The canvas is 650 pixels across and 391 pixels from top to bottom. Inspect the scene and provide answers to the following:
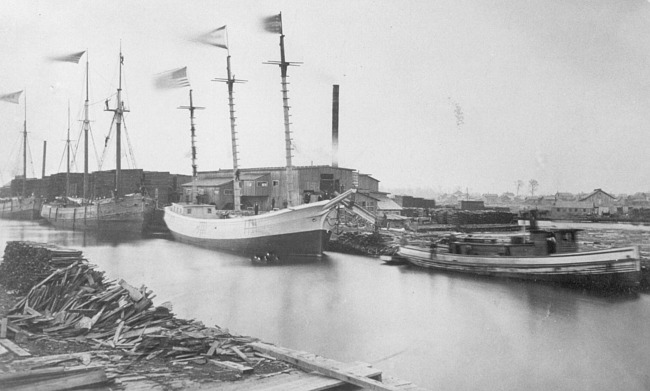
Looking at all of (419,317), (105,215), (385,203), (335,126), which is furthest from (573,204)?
(105,215)

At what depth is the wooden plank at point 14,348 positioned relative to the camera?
4.75 meters

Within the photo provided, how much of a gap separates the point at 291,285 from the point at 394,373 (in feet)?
19.0

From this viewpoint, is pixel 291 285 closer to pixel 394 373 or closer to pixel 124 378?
pixel 394 373

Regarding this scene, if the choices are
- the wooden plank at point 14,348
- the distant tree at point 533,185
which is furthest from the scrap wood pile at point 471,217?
the wooden plank at point 14,348

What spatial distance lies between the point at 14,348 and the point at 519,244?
12288 millimetres

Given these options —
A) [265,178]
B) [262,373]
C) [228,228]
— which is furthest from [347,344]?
[265,178]

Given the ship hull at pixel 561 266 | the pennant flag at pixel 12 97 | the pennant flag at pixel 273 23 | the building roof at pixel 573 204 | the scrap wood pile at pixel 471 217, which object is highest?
the pennant flag at pixel 273 23

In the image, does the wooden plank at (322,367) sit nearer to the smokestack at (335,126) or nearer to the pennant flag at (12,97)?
the pennant flag at (12,97)

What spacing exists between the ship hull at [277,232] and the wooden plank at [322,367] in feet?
37.3

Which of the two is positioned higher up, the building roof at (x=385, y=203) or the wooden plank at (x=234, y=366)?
the building roof at (x=385, y=203)

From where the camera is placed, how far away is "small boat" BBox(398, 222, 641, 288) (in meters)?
11.1

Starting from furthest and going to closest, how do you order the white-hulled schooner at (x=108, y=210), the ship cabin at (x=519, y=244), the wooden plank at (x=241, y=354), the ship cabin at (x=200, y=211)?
1. the ship cabin at (x=200, y=211)
2. the white-hulled schooner at (x=108, y=210)
3. the ship cabin at (x=519, y=244)
4. the wooden plank at (x=241, y=354)

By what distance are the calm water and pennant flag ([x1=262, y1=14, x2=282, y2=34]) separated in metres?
6.12

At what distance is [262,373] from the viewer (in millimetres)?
4719
